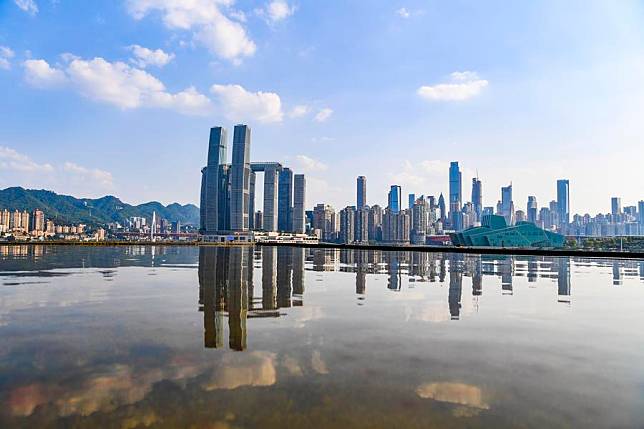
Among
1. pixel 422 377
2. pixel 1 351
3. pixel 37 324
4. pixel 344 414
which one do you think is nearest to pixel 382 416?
pixel 344 414

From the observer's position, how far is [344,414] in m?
8.06

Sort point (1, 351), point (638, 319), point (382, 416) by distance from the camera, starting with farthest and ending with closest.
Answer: point (638, 319) < point (1, 351) < point (382, 416)

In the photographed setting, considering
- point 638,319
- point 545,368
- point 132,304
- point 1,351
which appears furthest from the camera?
point 132,304

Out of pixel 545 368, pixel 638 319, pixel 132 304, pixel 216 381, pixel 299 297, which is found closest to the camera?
pixel 216 381

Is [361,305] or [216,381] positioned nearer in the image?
[216,381]

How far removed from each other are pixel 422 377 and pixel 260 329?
6.83m

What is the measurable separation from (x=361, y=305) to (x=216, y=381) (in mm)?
12621

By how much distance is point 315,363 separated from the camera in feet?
37.4

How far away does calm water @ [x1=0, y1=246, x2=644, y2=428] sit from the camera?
8148 millimetres

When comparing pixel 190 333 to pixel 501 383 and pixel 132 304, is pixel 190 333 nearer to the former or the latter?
pixel 132 304

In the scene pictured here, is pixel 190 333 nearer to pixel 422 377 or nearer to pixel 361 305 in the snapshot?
pixel 422 377

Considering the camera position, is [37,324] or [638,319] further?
[638,319]

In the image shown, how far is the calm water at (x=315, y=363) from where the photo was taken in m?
8.15

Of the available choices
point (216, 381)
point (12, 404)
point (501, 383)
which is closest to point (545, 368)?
point (501, 383)
